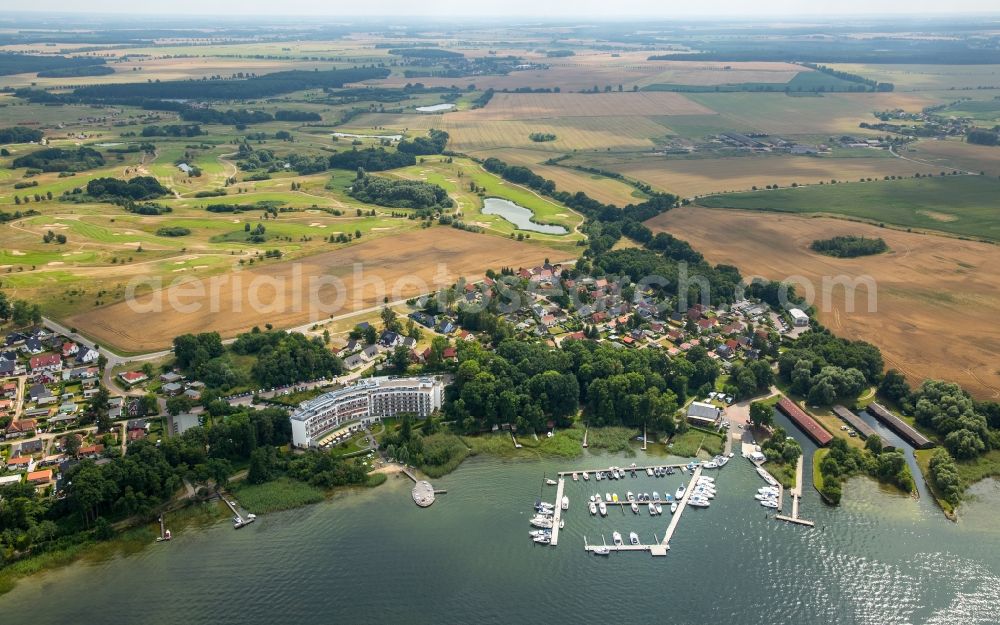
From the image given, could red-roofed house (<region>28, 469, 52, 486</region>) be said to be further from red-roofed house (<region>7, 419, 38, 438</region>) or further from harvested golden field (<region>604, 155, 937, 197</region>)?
harvested golden field (<region>604, 155, 937, 197</region>)

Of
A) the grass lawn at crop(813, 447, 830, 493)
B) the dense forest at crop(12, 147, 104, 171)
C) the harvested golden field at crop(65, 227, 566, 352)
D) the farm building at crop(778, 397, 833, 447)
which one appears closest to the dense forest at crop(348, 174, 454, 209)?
the harvested golden field at crop(65, 227, 566, 352)

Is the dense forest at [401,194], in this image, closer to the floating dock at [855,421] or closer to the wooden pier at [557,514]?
the floating dock at [855,421]

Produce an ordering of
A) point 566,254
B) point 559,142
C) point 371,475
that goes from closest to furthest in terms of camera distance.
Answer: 1. point 371,475
2. point 566,254
3. point 559,142

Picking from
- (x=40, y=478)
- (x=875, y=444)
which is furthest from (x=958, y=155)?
(x=40, y=478)

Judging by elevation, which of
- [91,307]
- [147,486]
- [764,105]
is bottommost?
[147,486]

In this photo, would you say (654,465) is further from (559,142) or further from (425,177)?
(559,142)

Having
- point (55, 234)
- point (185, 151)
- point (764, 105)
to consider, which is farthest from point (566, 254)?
point (764, 105)

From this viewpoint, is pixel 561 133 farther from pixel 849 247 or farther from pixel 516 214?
pixel 849 247
